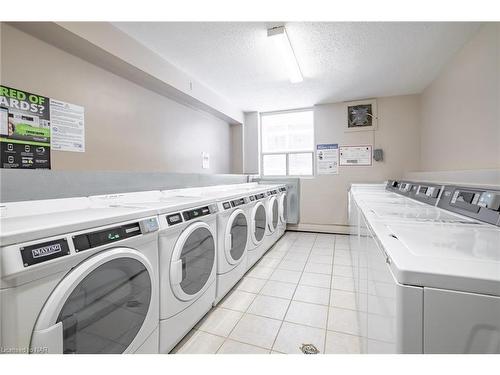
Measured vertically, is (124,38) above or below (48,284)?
above

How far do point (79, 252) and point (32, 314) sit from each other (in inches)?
7.9

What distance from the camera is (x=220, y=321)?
166 centimetres

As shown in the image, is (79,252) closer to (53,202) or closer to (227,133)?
(53,202)

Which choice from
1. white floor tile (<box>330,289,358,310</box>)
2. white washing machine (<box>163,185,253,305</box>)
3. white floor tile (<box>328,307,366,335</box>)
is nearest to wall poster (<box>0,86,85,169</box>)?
white washing machine (<box>163,185,253,305</box>)

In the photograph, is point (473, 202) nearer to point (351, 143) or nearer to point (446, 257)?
point (446, 257)

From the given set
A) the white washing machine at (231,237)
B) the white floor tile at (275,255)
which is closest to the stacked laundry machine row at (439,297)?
the white washing machine at (231,237)

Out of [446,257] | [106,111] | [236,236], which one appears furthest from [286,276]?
[106,111]

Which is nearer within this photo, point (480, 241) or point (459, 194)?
point (480, 241)

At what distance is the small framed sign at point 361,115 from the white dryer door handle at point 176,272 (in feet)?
12.7

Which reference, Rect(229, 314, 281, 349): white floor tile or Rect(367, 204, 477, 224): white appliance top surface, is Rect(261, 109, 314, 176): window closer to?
Rect(367, 204, 477, 224): white appliance top surface

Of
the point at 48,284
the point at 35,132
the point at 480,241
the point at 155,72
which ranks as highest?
the point at 155,72

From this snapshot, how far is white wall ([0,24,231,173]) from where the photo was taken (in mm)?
1461

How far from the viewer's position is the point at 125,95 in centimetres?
214
